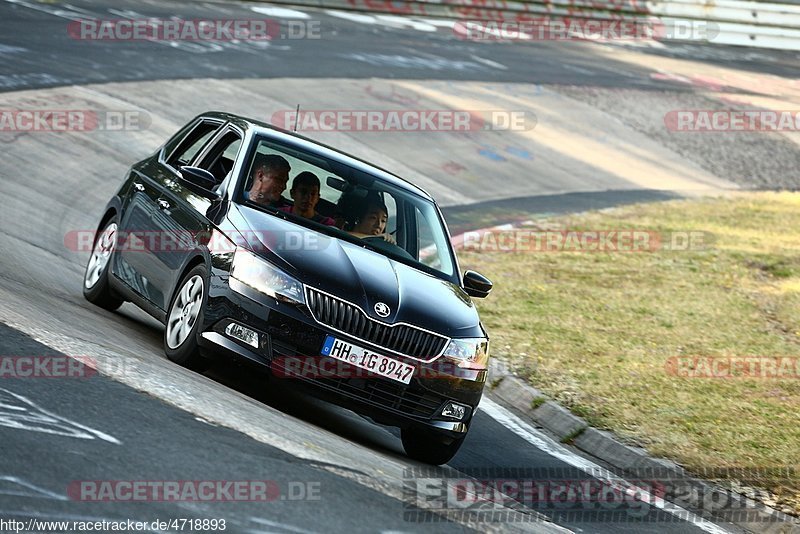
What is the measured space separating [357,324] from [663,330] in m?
6.47

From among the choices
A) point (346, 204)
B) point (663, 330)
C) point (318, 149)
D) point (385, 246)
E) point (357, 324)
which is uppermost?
point (318, 149)

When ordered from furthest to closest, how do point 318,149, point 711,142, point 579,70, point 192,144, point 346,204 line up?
1. point 579,70
2. point 711,142
3. point 192,144
4. point 318,149
5. point 346,204

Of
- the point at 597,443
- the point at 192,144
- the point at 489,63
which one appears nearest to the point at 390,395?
the point at 597,443

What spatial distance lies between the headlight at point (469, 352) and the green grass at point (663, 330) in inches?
71.7

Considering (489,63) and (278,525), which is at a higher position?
(278,525)

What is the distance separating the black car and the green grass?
1.96 metres

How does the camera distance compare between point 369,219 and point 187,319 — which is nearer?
point 187,319

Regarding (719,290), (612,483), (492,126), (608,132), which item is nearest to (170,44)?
(492,126)

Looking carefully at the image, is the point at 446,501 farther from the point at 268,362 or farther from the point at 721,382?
the point at 721,382

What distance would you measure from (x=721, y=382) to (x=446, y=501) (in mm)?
5355

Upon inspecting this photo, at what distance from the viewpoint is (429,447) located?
8148 millimetres

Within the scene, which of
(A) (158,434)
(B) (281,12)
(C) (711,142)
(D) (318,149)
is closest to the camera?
(A) (158,434)

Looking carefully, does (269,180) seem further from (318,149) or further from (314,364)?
(314,364)

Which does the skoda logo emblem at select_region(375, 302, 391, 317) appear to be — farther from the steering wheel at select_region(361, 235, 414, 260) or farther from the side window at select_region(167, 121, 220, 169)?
the side window at select_region(167, 121, 220, 169)
